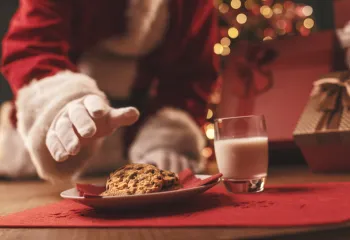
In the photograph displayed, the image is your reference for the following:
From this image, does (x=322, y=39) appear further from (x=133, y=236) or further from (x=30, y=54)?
(x=133, y=236)

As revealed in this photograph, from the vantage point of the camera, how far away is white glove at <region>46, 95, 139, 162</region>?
701 mm

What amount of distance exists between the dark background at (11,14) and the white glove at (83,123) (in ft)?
7.10

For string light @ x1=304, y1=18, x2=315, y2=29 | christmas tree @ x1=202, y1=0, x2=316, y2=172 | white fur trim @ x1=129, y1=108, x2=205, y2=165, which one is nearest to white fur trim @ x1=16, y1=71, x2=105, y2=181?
white fur trim @ x1=129, y1=108, x2=205, y2=165

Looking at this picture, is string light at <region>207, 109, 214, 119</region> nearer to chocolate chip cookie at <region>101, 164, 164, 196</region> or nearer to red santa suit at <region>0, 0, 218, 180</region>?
red santa suit at <region>0, 0, 218, 180</region>

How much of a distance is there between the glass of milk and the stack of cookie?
147 mm

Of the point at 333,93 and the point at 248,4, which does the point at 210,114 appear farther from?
the point at 333,93

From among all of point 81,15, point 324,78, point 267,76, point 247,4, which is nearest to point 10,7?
point 247,4

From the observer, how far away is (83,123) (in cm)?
70

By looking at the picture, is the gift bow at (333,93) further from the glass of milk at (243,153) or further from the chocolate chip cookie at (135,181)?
the chocolate chip cookie at (135,181)

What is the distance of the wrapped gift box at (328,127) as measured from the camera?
3.16ft

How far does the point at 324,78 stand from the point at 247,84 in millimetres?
301

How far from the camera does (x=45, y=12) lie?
1.22 metres

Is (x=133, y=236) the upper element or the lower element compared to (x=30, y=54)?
lower

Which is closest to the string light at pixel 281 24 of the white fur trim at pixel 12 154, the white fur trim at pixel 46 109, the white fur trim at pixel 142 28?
the white fur trim at pixel 142 28
